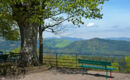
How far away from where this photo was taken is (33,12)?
1067 centimetres

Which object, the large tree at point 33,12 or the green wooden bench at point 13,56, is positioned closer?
the large tree at point 33,12

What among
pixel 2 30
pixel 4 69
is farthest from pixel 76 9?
pixel 2 30

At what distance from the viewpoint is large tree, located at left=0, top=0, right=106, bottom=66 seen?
1005 centimetres

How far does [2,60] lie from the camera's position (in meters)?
13.0

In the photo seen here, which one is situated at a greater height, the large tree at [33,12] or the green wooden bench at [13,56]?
the large tree at [33,12]

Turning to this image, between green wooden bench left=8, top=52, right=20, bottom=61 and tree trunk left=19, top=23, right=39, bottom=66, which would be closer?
tree trunk left=19, top=23, right=39, bottom=66

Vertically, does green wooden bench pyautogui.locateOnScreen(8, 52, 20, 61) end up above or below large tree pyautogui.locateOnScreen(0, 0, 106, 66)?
below

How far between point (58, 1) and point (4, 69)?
222 inches

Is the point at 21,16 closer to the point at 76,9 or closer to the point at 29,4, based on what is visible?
the point at 29,4

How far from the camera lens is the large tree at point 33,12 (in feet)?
33.0

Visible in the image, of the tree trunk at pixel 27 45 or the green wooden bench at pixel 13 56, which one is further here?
the green wooden bench at pixel 13 56

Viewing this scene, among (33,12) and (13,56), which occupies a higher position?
(33,12)

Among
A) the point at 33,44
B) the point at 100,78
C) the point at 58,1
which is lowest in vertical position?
the point at 100,78

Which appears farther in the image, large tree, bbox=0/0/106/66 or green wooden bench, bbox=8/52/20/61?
green wooden bench, bbox=8/52/20/61
